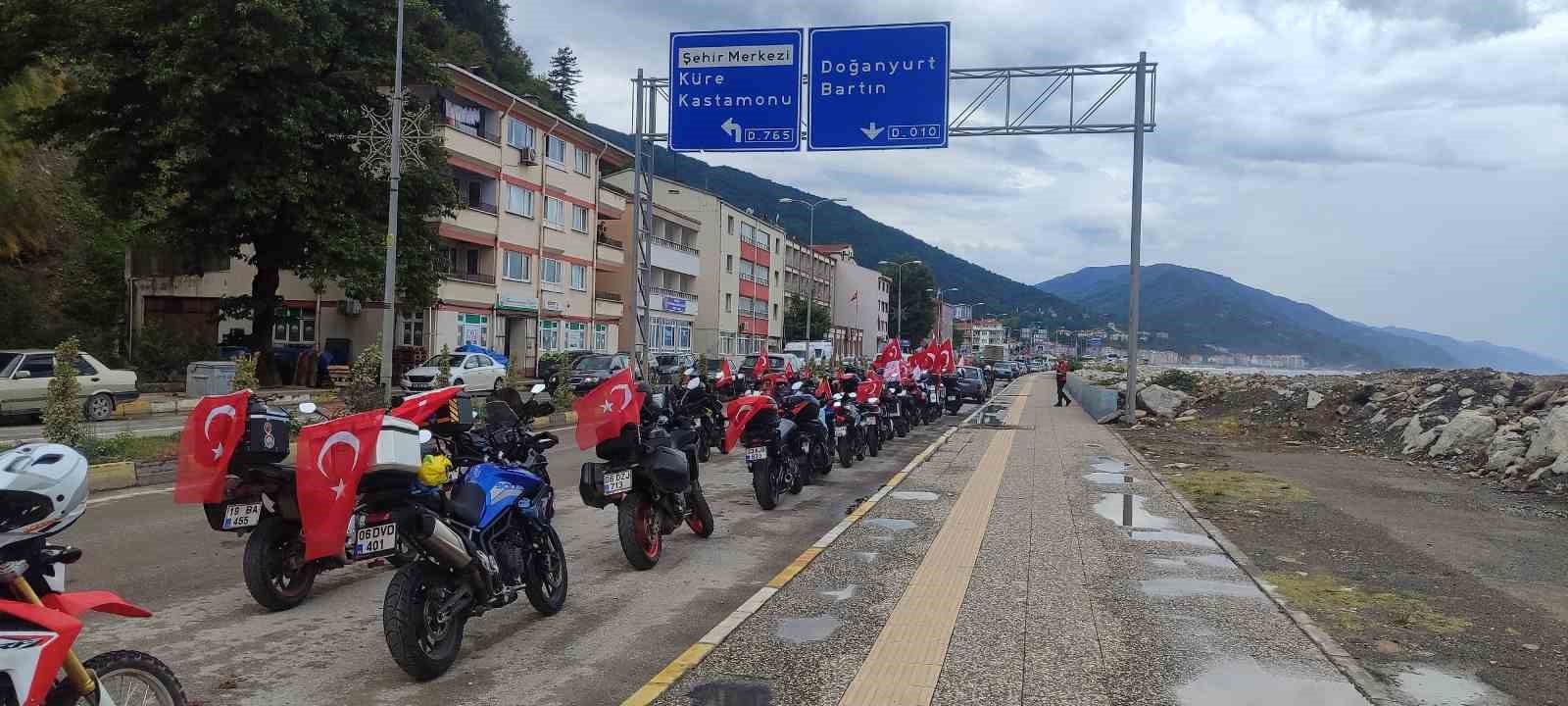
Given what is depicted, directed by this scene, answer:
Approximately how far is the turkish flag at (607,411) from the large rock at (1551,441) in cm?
1257

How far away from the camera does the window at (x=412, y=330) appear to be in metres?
35.6

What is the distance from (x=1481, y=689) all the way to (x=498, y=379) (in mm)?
26991

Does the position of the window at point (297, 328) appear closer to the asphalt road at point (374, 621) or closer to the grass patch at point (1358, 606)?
the asphalt road at point (374, 621)

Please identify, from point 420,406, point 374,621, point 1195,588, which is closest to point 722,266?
point 1195,588

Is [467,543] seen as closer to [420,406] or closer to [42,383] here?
[420,406]

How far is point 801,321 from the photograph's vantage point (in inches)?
3125

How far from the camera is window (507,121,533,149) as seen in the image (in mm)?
39500

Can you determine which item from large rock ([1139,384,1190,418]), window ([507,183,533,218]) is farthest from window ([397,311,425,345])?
large rock ([1139,384,1190,418])

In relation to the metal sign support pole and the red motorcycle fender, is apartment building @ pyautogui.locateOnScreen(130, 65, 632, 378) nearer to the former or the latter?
the metal sign support pole

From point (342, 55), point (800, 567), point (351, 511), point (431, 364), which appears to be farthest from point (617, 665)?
point (342, 55)

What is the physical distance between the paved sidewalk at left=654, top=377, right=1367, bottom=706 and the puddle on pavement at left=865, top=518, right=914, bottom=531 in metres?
0.04

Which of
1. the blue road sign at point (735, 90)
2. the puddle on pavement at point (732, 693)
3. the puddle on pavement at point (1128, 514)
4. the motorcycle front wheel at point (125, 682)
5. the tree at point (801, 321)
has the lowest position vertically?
the puddle on pavement at point (1128, 514)

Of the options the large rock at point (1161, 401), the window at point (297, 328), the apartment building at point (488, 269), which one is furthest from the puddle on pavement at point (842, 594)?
the window at point (297, 328)

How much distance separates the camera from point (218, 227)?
25.8 meters
